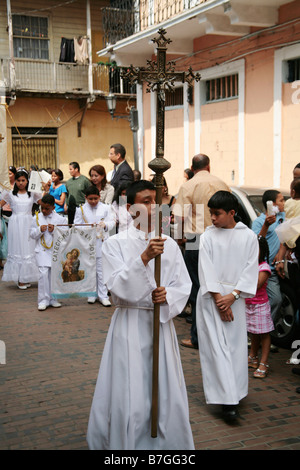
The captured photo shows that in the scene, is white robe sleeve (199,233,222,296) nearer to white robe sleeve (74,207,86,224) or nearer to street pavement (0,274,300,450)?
street pavement (0,274,300,450)

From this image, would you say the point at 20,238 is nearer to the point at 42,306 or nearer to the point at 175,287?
the point at 42,306

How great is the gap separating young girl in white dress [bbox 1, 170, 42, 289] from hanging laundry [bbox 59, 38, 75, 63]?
12.6 meters

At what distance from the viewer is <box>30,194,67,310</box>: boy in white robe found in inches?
343

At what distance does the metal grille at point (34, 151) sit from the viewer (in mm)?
21750

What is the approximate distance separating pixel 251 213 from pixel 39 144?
53.3 ft

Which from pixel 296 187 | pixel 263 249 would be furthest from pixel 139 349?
pixel 296 187

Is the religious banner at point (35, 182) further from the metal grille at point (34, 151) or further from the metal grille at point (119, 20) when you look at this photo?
the metal grille at point (34, 151)

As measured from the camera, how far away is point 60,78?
22.2 m

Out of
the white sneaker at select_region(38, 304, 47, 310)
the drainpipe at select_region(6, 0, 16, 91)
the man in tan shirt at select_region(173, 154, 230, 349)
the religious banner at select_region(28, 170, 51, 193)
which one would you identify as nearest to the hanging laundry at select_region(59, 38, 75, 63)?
the drainpipe at select_region(6, 0, 16, 91)

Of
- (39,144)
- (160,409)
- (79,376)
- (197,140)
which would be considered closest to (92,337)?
(79,376)

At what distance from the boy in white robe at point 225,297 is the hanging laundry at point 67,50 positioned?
1847 cm

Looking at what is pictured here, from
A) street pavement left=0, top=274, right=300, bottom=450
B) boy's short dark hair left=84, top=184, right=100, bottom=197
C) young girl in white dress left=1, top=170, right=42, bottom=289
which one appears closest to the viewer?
street pavement left=0, top=274, right=300, bottom=450

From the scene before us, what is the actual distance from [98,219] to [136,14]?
806cm

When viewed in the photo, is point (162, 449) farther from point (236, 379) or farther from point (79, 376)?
point (79, 376)
